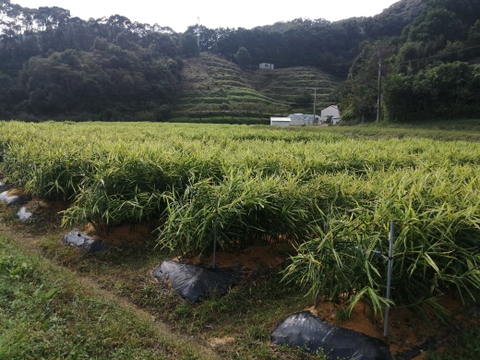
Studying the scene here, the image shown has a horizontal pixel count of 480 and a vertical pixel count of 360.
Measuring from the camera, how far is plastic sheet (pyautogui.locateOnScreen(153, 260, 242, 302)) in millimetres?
3770

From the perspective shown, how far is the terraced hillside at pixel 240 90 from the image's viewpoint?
143 ft

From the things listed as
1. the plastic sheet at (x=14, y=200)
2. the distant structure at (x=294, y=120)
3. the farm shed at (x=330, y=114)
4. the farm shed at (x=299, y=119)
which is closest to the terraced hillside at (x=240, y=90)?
the distant structure at (x=294, y=120)

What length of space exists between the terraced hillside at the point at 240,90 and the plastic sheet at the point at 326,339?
125ft

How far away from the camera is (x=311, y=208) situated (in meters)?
4.31

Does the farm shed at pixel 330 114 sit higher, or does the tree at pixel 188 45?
the tree at pixel 188 45

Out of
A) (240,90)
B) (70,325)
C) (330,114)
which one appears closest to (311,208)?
(70,325)

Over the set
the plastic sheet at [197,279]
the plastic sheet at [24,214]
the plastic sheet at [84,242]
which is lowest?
the plastic sheet at [24,214]

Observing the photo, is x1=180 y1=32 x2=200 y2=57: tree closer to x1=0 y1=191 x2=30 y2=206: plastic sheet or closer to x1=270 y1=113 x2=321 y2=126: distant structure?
x1=270 y1=113 x2=321 y2=126: distant structure

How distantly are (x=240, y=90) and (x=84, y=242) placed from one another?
164 feet

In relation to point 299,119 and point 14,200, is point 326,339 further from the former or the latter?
point 299,119

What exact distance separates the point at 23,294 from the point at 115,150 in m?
3.21

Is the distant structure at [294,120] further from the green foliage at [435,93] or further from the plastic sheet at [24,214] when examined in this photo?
the plastic sheet at [24,214]

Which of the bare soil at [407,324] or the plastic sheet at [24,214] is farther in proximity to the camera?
the plastic sheet at [24,214]

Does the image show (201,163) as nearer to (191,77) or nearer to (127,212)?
(127,212)
